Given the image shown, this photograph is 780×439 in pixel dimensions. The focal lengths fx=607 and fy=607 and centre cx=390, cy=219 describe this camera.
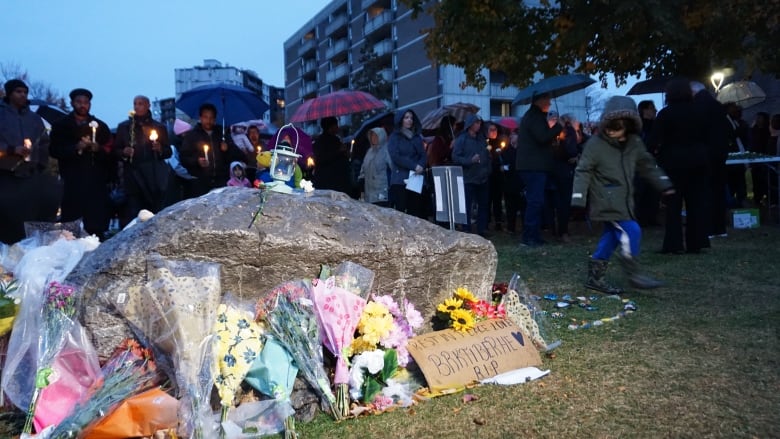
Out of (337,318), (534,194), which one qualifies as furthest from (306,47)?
(337,318)

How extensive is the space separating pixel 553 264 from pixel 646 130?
4610 millimetres

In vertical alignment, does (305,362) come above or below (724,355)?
above

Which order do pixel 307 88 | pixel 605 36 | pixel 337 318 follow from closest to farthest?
pixel 337 318 < pixel 605 36 < pixel 307 88

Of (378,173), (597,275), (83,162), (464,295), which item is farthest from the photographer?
(378,173)

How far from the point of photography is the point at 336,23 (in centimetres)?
5631

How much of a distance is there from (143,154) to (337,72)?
166 feet

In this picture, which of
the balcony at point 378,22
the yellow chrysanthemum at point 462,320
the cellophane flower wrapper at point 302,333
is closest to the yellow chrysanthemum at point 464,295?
the yellow chrysanthemum at point 462,320

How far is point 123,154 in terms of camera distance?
24.5 feet

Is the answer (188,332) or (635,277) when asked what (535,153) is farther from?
(188,332)

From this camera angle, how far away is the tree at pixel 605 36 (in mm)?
10453

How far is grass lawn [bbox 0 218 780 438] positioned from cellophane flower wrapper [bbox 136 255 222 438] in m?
0.55

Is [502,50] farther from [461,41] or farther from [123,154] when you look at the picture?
[123,154]

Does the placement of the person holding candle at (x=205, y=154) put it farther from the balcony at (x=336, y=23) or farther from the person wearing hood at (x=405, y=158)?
the balcony at (x=336, y=23)

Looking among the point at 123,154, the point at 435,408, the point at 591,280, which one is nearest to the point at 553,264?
the point at 591,280
